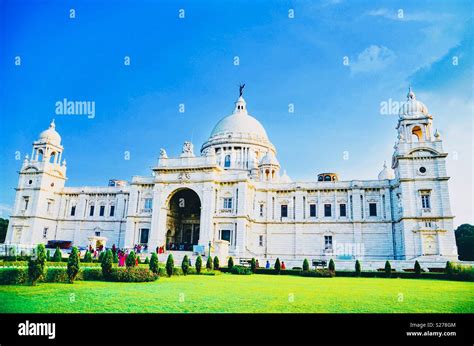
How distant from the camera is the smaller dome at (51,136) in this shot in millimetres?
52428

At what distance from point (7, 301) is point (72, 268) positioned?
6488 mm

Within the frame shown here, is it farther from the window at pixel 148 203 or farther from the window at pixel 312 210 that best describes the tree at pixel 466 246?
the window at pixel 148 203

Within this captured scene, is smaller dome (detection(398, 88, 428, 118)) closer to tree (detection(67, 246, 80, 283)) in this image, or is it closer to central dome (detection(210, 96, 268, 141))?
central dome (detection(210, 96, 268, 141))

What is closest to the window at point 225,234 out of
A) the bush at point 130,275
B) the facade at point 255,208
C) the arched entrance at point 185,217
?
the facade at point 255,208

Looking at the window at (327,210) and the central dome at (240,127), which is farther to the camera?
the central dome at (240,127)

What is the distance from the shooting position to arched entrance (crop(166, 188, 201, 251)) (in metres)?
48.0

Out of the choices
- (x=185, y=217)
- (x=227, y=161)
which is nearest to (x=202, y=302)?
(x=185, y=217)

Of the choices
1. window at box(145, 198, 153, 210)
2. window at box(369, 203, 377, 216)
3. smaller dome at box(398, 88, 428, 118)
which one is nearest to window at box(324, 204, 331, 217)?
window at box(369, 203, 377, 216)

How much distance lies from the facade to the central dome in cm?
598

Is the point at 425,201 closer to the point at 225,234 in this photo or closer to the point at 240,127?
the point at 225,234

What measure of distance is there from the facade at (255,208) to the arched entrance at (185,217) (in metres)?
0.14

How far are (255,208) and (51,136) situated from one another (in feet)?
105

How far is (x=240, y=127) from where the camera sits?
59969 mm

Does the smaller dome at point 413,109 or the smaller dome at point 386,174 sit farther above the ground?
the smaller dome at point 413,109
